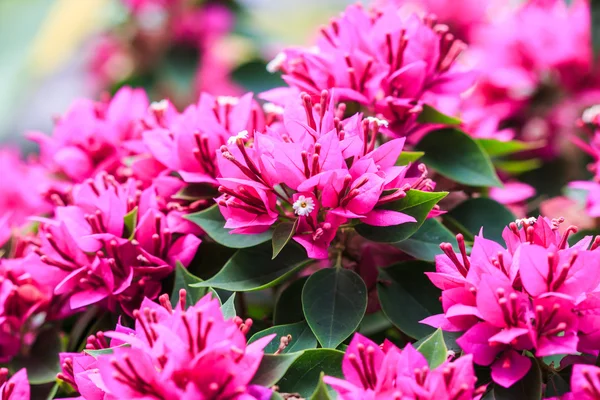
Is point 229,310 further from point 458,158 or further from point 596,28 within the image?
point 596,28

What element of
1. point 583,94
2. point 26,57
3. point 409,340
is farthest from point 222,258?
point 26,57

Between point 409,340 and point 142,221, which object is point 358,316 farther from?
point 142,221

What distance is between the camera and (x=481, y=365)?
0.51 meters

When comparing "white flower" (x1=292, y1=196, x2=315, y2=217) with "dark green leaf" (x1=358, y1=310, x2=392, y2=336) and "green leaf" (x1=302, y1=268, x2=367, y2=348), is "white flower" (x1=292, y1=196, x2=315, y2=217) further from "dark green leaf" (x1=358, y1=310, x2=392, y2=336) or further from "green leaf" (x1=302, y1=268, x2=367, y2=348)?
"dark green leaf" (x1=358, y1=310, x2=392, y2=336)

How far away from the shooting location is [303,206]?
536mm

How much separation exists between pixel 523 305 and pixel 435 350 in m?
0.07

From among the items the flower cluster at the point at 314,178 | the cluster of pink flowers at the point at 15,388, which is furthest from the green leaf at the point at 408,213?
the cluster of pink flowers at the point at 15,388

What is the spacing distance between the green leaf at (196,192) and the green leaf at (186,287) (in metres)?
0.08

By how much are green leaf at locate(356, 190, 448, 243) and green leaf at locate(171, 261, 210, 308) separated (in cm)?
15

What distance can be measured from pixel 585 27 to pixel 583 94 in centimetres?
10

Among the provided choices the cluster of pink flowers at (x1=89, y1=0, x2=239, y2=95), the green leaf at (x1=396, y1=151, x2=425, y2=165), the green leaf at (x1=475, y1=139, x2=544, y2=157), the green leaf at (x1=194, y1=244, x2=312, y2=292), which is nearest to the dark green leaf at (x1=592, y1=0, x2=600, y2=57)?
the green leaf at (x1=475, y1=139, x2=544, y2=157)

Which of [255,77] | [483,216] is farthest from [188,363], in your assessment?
[255,77]

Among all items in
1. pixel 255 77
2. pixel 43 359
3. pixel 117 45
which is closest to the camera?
pixel 43 359

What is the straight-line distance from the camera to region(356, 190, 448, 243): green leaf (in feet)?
1.76
